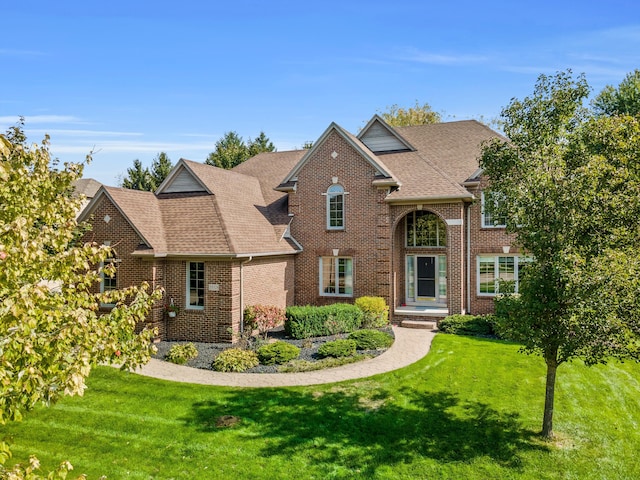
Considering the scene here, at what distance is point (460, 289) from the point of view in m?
20.3

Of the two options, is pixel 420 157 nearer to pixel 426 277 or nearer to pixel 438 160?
pixel 438 160

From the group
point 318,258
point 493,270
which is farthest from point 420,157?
point 318,258

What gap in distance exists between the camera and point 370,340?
16.3 meters

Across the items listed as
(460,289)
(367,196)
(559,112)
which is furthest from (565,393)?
(367,196)

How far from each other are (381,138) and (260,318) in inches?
476

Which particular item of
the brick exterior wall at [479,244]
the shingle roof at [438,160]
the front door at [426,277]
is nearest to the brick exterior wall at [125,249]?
the shingle roof at [438,160]

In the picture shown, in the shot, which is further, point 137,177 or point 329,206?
point 137,177

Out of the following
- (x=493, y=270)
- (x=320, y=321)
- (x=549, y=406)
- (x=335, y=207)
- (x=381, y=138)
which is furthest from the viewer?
(x=381, y=138)

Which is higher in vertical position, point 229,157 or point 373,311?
point 229,157

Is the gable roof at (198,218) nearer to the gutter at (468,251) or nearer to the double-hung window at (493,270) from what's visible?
the gutter at (468,251)

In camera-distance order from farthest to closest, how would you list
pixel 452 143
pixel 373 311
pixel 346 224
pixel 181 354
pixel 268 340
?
pixel 452 143 → pixel 346 224 → pixel 373 311 → pixel 268 340 → pixel 181 354

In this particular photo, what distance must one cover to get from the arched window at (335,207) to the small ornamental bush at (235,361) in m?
8.89

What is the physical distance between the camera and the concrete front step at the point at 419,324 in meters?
20.0

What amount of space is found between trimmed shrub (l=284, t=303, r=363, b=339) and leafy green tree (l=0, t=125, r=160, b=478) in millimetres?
10814
